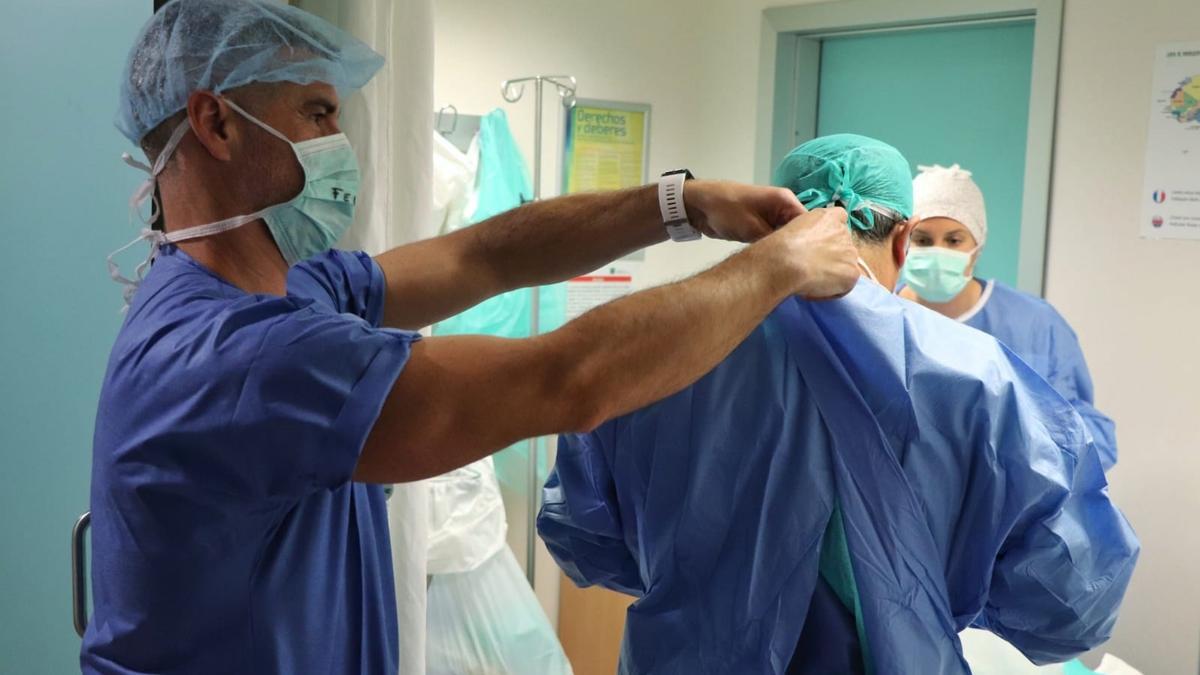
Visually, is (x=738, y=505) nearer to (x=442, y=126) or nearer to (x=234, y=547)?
(x=234, y=547)

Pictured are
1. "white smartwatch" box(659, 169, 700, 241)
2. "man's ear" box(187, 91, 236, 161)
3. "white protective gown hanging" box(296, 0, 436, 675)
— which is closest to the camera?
"man's ear" box(187, 91, 236, 161)

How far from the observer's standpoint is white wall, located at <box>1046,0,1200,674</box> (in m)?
2.74

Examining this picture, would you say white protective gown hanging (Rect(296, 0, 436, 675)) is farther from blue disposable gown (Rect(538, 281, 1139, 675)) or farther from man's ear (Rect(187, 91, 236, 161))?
blue disposable gown (Rect(538, 281, 1139, 675))

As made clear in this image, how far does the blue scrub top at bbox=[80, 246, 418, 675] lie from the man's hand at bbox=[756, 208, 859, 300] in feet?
1.18

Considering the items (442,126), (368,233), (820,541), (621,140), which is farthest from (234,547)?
(621,140)

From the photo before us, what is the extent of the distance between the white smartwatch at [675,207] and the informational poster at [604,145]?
2.00 meters

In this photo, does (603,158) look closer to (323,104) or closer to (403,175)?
(403,175)

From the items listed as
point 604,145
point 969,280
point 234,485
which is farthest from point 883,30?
point 234,485

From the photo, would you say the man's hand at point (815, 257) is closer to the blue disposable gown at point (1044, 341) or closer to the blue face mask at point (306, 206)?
the blue face mask at point (306, 206)

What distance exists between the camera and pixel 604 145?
3523mm

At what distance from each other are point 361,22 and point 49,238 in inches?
22.4

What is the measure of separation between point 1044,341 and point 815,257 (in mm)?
1781

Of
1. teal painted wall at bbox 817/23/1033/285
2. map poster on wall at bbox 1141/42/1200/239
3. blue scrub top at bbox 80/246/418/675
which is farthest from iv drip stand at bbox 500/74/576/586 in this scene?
blue scrub top at bbox 80/246/418/675

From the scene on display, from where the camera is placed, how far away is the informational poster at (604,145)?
3.45 metres
